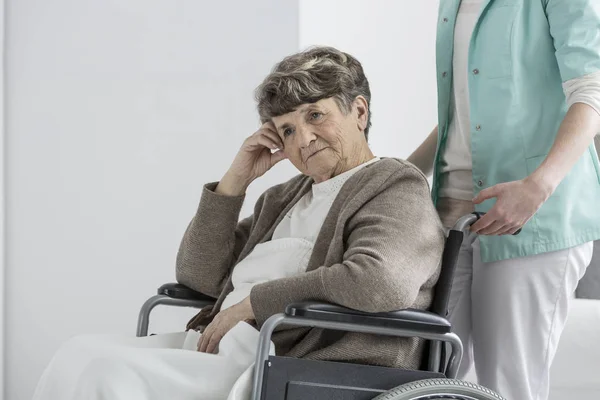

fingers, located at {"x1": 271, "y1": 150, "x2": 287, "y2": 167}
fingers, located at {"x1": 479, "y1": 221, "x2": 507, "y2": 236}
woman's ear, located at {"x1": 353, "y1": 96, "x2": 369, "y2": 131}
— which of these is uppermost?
woman's ear, located at {"x1": 353, "y1": 96, "x2": 369, "y2": 131}

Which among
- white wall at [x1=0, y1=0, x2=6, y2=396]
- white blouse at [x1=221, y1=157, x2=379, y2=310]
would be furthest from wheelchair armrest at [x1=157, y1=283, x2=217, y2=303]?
white wall at [x1=0, y1=0, x2=6, y2=396]

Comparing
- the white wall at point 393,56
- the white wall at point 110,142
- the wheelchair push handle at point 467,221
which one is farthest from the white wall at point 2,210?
the wheelchair push handle at point 467,221

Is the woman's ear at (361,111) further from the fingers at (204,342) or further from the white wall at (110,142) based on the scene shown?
the white wall at (110,142)

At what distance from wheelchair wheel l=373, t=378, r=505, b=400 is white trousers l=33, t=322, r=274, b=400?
0.27 meters

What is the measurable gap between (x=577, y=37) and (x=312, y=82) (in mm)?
565

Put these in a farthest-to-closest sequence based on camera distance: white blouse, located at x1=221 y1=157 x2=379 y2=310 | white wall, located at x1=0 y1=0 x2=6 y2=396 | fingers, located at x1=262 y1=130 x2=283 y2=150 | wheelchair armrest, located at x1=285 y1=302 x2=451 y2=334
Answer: white wall, located at x1=0 y1=0 x2=6 y2=396, fingers, located at x1=262 y1=130 x2=283 y2=150, white blouse, located at x1=221 y1=157 x2=379 y2=310, wheelchair armrest, located at x1=285 y1=302 x2=451 y2=334

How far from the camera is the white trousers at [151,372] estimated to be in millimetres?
1528

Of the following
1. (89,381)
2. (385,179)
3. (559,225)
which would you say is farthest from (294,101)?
(89,381)

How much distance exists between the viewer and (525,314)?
5.83 feet

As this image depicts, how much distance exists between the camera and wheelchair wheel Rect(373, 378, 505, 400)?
5.02 ft

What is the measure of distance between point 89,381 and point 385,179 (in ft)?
2.34

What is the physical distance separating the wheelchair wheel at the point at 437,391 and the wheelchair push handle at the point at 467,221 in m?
0.30

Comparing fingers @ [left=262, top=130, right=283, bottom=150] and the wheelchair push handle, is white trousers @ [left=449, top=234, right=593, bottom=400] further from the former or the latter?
fingers @ [left=262, top=130, right=283, bottom=150]

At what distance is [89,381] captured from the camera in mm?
1529
